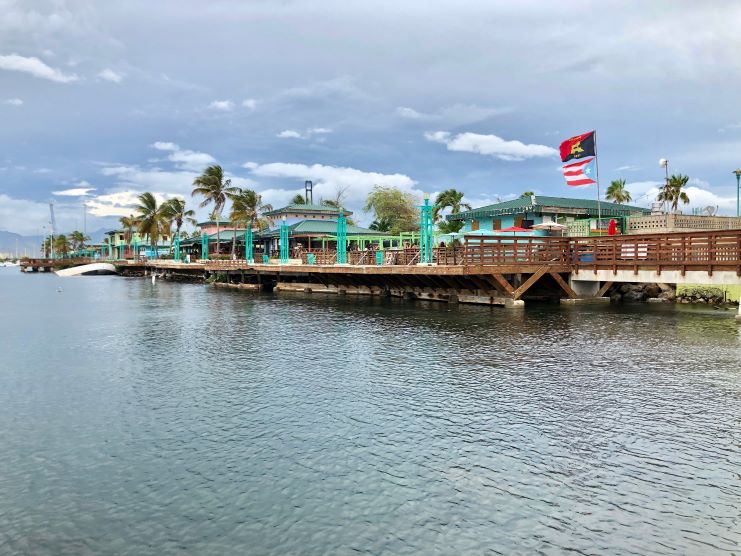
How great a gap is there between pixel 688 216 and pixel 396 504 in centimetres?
3772

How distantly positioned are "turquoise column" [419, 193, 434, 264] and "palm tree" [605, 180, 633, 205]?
4828 centimetres

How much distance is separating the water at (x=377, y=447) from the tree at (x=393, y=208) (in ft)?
193

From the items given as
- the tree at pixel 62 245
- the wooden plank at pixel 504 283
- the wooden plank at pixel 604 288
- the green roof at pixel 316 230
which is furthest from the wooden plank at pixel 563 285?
the tree at pixel 62 245

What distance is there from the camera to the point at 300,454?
31.6 feet

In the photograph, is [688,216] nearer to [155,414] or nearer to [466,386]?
[466,386]

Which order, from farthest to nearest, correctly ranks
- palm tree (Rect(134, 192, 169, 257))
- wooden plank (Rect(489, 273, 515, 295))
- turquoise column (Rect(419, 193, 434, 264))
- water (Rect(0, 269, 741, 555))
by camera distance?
palm tree (Rect(134, 192, 169, 257)) → turquoise column (Rect(419, 193, 434, 264)) → wooden plank (Rect(489, 273, 515, 295)) → water (Rect(0, 269, 741, 555))

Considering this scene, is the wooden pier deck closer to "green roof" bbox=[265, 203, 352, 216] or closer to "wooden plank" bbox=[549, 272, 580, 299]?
"wooden plank" bbox=[549, 272, 580, 299]

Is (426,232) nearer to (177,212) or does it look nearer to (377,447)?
(377,447)

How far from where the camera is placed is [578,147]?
35.7 meters

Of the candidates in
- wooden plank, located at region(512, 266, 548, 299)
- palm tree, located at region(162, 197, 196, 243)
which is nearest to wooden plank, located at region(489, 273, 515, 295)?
wooden plank, located at region(512, 266, 548, 299)

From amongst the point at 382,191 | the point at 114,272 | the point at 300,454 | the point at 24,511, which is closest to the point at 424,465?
the point at 300,454

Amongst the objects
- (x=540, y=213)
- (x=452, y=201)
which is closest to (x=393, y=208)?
(x=452, y=201)

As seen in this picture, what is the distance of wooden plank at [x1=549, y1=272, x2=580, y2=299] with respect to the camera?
32694mm

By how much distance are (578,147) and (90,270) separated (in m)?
94.2
